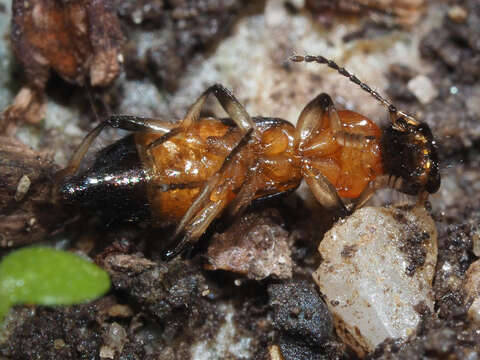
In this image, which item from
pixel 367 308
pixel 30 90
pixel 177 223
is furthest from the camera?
pixel 30 90

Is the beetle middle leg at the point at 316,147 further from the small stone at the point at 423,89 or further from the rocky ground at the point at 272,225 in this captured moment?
the small stone at the point at 423,89

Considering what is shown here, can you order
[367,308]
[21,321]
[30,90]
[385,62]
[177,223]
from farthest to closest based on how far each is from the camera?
[385,62] → [30,90] → [177,223] → [21,321] → [367,308]

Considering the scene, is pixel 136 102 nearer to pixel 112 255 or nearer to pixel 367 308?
pixel 112 255

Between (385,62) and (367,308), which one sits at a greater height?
(385,62)

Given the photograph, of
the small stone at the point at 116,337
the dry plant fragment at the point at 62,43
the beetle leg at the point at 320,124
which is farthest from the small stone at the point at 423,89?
the small stone at the point at 116,337

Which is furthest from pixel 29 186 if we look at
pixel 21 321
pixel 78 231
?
pixel 21 321

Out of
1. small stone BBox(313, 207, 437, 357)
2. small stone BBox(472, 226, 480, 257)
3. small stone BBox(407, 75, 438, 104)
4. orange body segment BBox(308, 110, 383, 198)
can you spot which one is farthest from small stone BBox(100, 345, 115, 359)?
small stone BBox(407, 75, 438, 104)

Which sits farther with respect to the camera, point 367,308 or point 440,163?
point 440,163
